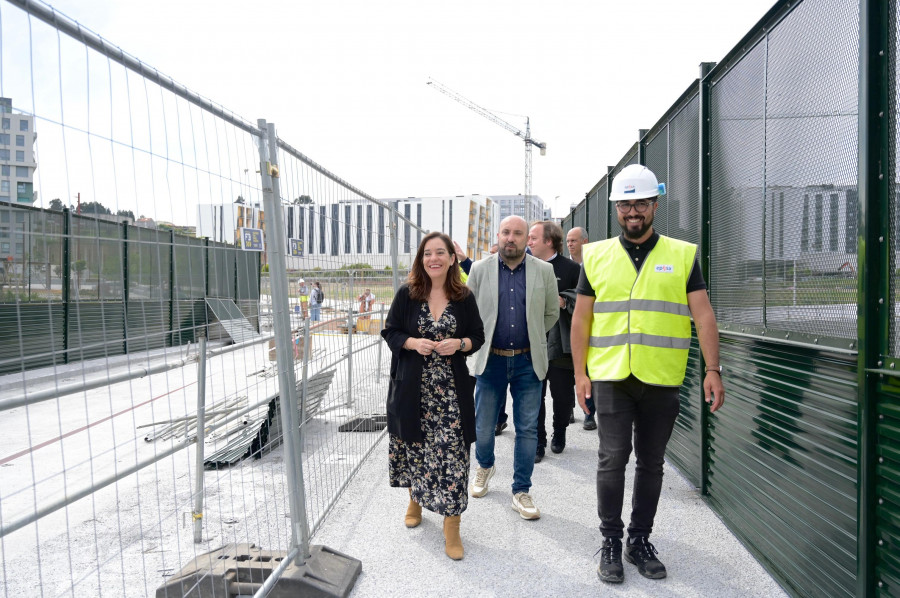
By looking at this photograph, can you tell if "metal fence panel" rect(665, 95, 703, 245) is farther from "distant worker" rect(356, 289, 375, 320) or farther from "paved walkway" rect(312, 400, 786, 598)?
"distant worker" rect(356, 289, 375, 320)

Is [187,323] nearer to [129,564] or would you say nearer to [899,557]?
[129,564]

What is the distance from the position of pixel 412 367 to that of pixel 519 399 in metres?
1.01

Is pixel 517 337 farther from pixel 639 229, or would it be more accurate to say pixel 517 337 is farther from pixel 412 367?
pixel 639 229

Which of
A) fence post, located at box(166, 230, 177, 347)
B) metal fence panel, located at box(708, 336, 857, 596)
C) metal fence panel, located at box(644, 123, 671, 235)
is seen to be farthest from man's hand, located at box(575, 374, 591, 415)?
metal fence panel, located at box(644, 123, 671, 235)

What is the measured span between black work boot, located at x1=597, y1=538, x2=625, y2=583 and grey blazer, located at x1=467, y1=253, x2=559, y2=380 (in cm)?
117

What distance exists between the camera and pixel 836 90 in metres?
2.60

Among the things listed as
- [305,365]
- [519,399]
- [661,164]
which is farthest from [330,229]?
[661,164]

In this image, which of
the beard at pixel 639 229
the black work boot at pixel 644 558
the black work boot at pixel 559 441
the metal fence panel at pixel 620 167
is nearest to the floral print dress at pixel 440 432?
the black work boot at pixel 644 558

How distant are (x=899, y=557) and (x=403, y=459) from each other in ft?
8.09

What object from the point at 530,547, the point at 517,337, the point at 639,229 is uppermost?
the point at 639,229

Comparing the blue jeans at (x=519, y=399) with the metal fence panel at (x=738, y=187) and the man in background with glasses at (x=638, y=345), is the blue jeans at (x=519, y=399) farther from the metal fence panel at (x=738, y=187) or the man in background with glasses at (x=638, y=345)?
the metal fence panel at (x=738, y=187)

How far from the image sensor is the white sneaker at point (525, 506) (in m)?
3.97

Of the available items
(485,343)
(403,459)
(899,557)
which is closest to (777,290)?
(899,557)

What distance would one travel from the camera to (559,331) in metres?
5.11
